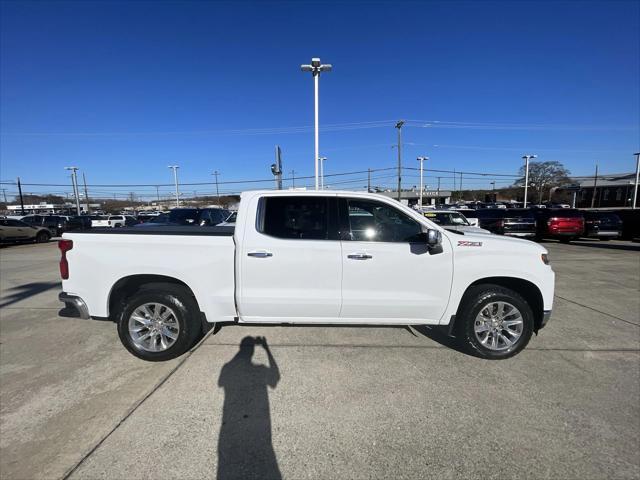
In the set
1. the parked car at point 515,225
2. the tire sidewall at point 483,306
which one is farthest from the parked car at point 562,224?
the tire sidewall at point 483,306

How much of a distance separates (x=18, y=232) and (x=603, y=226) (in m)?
31.4

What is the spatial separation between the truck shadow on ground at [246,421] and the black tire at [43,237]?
75.8ft

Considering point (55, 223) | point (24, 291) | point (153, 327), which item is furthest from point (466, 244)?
point (55, 223)

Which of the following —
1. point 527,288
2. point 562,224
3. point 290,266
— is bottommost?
point 562,224

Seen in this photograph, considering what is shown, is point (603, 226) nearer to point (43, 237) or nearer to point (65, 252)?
point (65, 252)

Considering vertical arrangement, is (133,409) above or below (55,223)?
below

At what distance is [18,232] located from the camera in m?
19.1

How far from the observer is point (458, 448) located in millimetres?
2561

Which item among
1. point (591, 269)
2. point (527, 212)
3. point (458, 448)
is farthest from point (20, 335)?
point (527, 212)

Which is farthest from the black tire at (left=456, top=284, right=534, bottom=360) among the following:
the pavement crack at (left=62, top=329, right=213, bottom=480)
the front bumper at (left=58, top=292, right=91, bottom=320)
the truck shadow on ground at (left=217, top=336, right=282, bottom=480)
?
the front bumper at (left=58, top=292, right=91, bottom=320)

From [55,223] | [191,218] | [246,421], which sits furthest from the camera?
[55,223]

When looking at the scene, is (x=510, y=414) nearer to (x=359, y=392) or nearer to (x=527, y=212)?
(x=359, y=392)

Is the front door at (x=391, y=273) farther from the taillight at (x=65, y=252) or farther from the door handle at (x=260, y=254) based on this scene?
the taillight at (x=65, y=252)

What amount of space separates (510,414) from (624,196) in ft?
280
